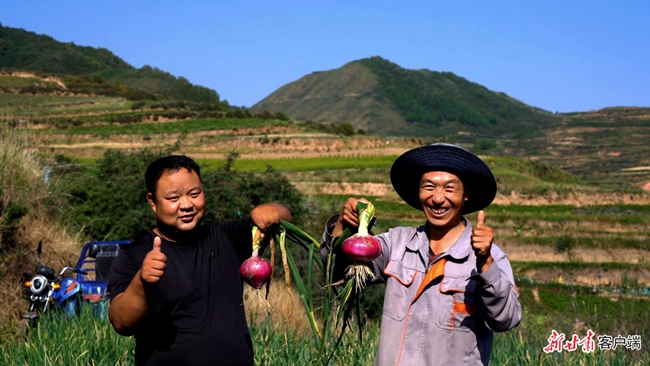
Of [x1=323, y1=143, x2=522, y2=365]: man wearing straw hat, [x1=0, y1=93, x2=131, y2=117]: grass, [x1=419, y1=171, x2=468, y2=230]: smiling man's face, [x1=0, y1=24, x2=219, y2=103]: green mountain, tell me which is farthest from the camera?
[x1=0, y1=24, x2=219, y2=103]: green mountain

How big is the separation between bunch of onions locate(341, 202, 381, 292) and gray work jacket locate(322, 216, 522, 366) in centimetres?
12

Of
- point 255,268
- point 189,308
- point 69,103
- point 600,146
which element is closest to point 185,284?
point 189,308

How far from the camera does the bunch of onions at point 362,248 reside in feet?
8.80

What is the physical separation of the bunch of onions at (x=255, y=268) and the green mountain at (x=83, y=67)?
125865 millimetres

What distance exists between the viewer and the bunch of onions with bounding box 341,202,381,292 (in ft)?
8.80

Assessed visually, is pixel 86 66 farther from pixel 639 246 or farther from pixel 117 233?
pixel 117 233

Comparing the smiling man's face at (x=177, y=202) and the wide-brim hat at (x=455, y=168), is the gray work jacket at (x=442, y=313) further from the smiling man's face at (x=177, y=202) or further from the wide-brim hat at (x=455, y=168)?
the smiling man's face at (x=177, y=202)

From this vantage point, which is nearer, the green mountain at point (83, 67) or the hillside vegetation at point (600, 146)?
the hillside vegetation at point (600, 146)

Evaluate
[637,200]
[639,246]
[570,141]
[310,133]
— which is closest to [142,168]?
[639,246]

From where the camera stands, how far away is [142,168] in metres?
14.0

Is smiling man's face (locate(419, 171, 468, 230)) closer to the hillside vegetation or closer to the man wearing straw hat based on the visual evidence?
the man wearing straw hat

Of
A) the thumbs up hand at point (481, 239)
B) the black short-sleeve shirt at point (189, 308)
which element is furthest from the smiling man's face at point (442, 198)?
the black short-sleeve shirt at point (189, 308)

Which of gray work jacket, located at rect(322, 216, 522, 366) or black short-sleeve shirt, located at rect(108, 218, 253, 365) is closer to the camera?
gray work jacket, located at rect(322, 216, 522, 366)

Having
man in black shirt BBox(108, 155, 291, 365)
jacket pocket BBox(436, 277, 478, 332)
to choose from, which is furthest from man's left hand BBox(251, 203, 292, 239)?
jacket pocket BBox(436, 277, 478, 332)
